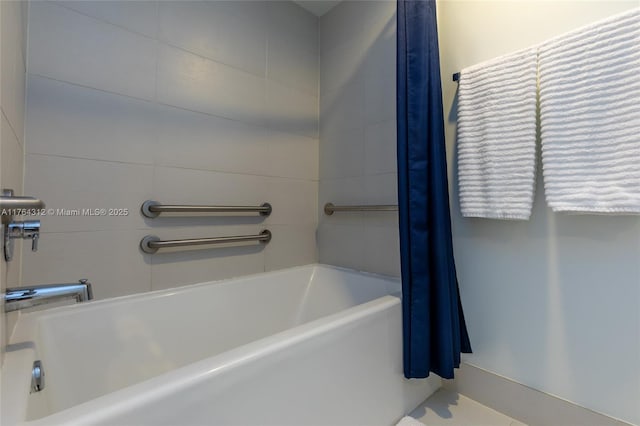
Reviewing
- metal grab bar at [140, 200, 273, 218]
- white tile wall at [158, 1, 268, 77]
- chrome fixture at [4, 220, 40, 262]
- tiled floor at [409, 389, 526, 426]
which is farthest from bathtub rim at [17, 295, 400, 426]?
white tile wall at [158, 1, 268, 77]

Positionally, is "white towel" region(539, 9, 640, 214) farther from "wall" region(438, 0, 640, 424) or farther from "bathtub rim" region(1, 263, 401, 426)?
"bathtub rim" region(1, 263, 401, 426)

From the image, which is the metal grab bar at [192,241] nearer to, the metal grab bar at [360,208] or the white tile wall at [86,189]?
the white tile wall at [86,189]

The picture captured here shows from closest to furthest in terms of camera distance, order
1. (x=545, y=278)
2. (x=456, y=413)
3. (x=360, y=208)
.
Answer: (x=545, y=278) → (x=456, y=413) → (x=360, y=208)

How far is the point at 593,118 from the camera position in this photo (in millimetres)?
846

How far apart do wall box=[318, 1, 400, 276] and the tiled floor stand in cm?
59

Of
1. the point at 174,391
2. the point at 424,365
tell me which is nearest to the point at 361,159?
the point at 424,365

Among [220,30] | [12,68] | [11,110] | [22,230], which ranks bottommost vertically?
[22,230]

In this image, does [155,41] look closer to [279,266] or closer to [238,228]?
[238,228]

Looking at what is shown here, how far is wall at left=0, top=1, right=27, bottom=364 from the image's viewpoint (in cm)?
61

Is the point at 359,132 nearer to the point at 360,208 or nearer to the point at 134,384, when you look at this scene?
the point at 360,208

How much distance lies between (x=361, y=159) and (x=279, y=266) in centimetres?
84

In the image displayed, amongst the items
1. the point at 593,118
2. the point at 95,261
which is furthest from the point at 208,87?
the point at 593,118

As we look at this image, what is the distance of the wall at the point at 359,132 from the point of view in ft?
5.03

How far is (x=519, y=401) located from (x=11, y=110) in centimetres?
195
